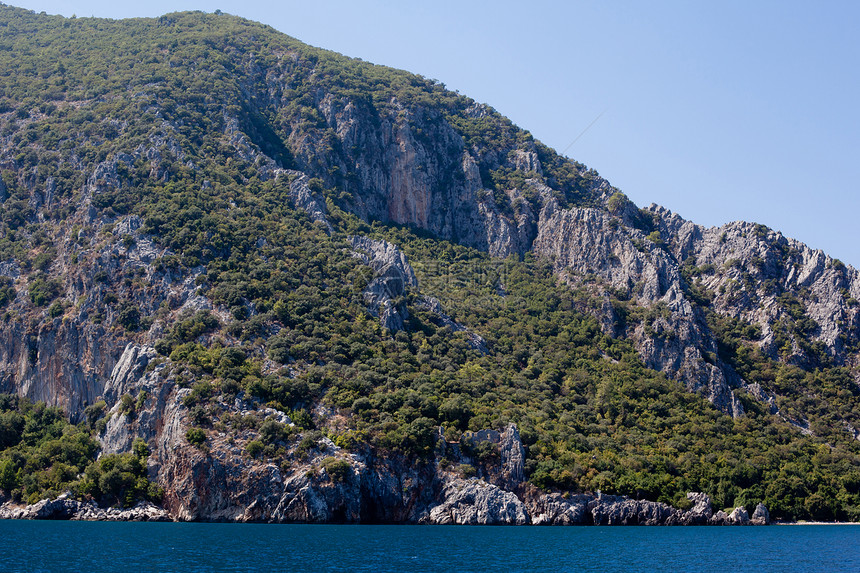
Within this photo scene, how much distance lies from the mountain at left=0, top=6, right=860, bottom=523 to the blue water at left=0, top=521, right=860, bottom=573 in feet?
33.8

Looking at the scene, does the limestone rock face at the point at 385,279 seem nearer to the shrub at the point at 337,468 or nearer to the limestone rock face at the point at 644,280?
the shrub at the point at 337,468

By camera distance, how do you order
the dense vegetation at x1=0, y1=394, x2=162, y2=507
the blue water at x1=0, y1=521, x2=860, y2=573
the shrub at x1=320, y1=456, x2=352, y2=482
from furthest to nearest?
the dense vegetation at x1=0, y1=394, x2=162, y2=507
the shrub at x1=320, y1=456, x2=352, y2=482
the blue water at x1=0, y1=521, x2=860, y2=573

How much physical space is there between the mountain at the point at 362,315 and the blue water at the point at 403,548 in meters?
10.3

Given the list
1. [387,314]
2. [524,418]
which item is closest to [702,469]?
[524,418]

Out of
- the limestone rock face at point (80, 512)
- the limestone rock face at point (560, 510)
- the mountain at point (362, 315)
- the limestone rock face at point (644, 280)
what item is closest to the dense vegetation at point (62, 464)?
the mountain at point (362, 315)

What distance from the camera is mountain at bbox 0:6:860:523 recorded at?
88.1 meters

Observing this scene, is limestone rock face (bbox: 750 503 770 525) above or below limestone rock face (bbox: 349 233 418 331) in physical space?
below

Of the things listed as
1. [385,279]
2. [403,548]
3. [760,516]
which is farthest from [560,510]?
[385,279]

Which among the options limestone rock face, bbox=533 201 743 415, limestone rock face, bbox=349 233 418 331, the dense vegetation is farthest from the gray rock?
the dense vegetation

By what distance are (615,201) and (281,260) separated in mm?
77918

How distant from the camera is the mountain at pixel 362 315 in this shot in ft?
289

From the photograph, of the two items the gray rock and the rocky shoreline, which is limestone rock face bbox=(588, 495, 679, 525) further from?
the gray rock

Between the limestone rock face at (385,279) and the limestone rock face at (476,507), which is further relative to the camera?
the limestone rock face at (385,279)

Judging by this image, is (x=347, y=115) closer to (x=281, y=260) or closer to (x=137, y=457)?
(x=281, y=260)
